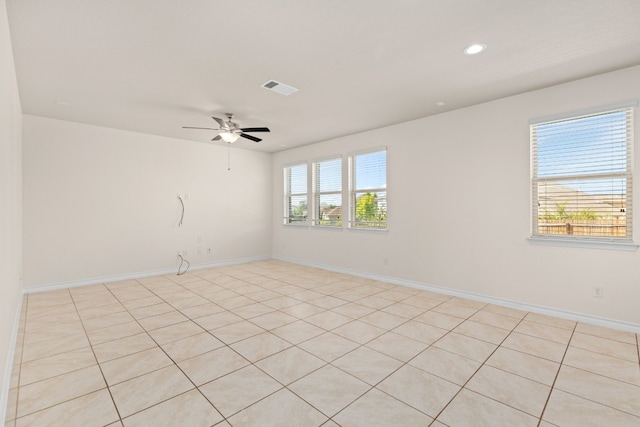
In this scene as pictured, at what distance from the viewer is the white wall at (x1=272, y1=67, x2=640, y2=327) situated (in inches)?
127

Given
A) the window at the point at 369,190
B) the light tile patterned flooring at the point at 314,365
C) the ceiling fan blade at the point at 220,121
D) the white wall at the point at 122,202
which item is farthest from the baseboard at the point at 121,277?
the ceiling fan blade at the point at 220,121

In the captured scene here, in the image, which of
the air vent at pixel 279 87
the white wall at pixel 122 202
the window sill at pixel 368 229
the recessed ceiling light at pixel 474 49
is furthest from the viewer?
the window sill at pixel 368 229

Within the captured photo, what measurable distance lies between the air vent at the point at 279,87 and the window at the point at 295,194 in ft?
10.6

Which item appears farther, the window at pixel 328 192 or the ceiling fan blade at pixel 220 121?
the window at pixel 328 192

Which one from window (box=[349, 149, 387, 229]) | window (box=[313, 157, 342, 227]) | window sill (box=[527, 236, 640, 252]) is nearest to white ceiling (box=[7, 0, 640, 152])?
window (box=[349, 149, 387, 229])

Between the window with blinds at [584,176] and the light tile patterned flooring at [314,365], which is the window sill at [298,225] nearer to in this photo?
the light tile patterned flooring at [314,365]

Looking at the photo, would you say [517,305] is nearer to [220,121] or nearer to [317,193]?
[317,193]

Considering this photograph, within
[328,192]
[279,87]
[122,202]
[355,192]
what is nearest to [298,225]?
[328,192]

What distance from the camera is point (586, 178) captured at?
334 centimetres

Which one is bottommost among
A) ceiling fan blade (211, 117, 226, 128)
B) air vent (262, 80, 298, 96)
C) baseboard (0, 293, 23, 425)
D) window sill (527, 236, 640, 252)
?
baseboard (0, 293, 23, 425)

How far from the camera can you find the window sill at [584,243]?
10.2 feet

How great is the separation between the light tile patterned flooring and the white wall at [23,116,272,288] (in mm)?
1080

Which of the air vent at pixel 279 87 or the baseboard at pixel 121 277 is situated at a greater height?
the air vent at pixel 279 87

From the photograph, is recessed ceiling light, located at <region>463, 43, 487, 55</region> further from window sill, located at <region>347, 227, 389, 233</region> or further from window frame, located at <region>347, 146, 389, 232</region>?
window sill, located at <region>347, 227, 389, 233</region>
